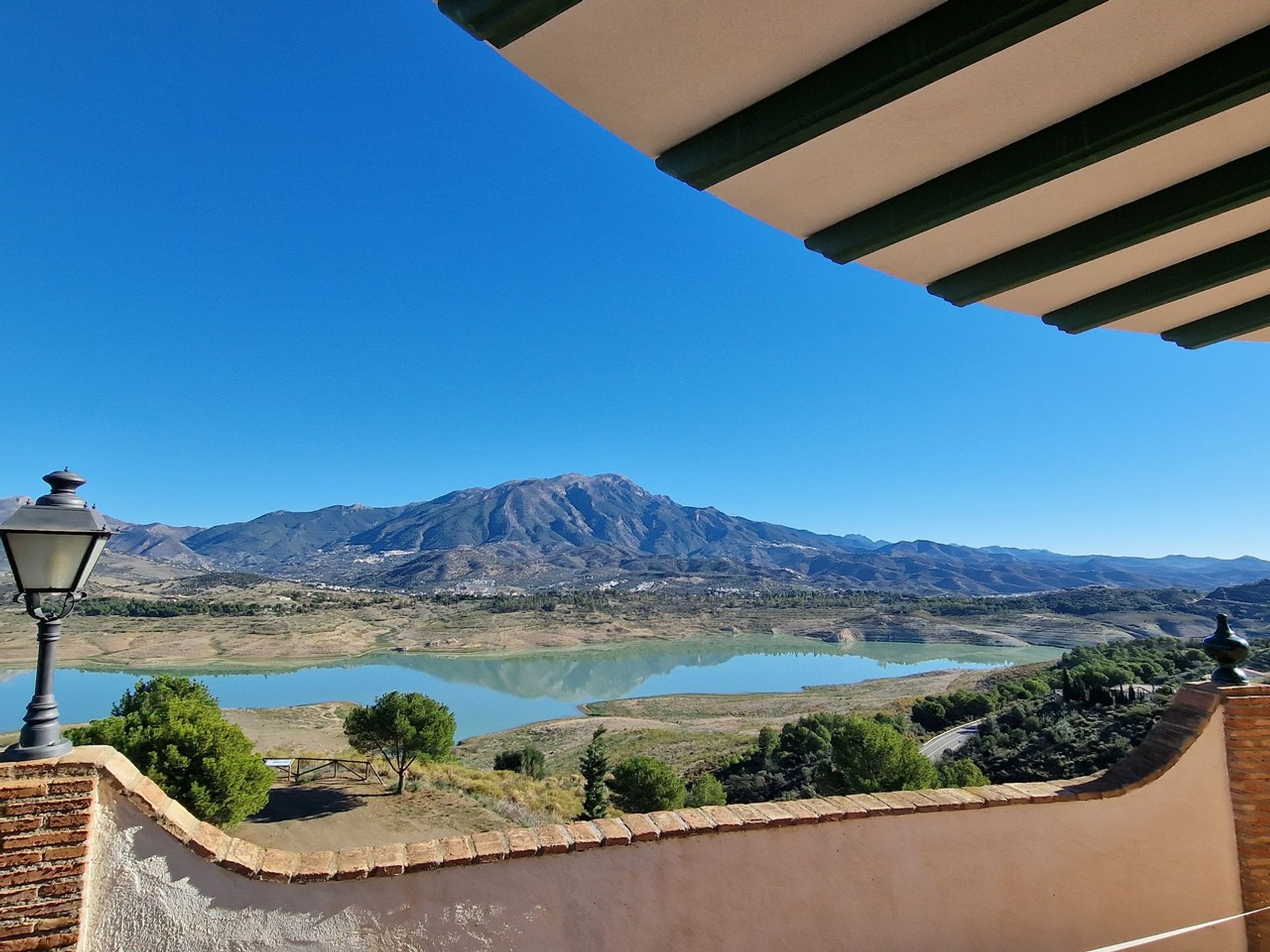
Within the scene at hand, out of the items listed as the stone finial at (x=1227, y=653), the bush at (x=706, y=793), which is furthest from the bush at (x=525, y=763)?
the stone finial at (x=1227, y=653)

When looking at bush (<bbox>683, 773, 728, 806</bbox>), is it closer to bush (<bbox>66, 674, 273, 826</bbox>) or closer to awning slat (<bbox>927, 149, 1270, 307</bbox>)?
bush (<bbox>66, 674, 273, 826</bbox>)

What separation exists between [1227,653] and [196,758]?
11582mm

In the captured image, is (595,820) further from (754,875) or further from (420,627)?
(420,627)

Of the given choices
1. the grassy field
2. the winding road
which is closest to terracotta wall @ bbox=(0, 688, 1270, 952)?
the winding road

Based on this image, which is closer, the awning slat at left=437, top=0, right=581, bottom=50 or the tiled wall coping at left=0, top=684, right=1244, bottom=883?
the awning slat at left=437, top=0, right=581, bottom=50

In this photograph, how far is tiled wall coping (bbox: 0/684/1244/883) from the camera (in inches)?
63.1

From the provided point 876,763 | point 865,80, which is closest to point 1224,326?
point 865,80

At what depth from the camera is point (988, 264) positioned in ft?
6.35

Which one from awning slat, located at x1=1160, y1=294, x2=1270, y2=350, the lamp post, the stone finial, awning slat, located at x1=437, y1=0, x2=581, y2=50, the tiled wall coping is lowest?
the tiled wall coping

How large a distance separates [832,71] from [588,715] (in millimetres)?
34191

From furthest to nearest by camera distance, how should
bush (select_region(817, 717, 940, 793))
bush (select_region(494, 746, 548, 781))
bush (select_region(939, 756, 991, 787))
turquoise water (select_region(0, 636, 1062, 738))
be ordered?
turquoise water (select_region(0, 636, 1062, 738)) → bush (select_region(494, 746, 548, 781)) → bush (select_region(817, 717, 940, 793)) → bush (select_region(939, 756, 991, 787))

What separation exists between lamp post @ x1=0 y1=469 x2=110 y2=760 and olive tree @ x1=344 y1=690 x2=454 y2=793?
13.8 metres

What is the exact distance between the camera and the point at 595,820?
6.63ft

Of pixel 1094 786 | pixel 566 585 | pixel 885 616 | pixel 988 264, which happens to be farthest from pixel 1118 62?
pixel 566 585
